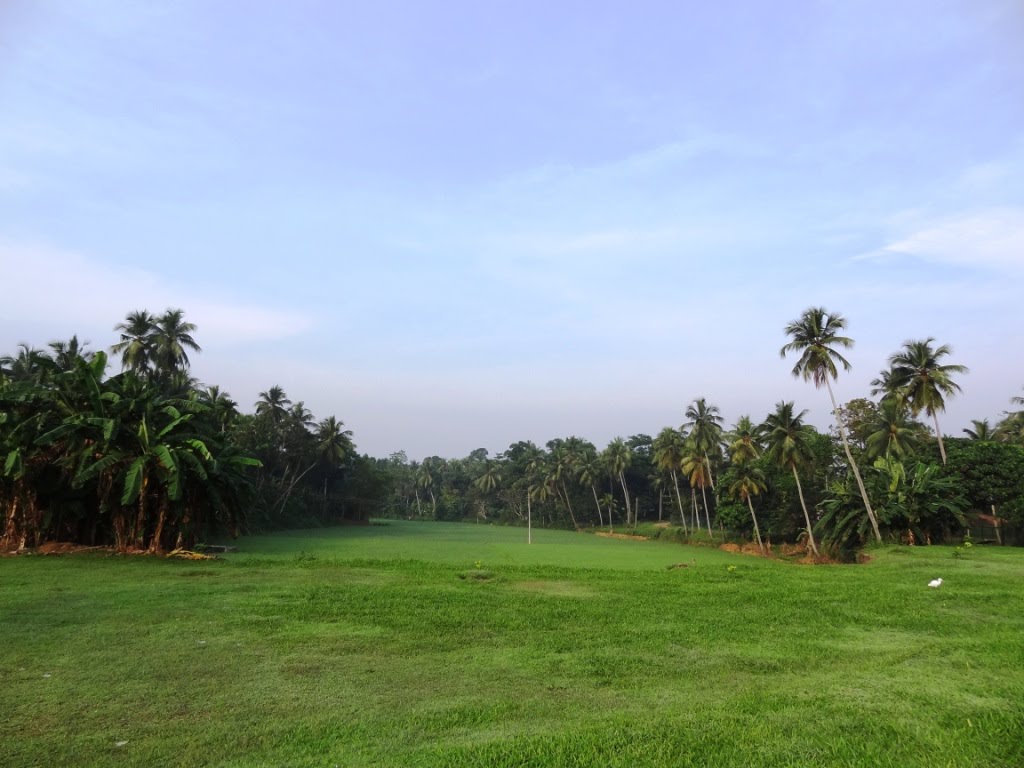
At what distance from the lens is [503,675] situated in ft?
25.0

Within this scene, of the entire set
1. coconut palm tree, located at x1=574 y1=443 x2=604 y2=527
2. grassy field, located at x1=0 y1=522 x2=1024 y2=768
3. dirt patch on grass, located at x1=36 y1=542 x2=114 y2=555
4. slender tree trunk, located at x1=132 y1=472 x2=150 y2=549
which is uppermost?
coconut palm tree, located at x1=574 y1=443 x2=604 y2=527

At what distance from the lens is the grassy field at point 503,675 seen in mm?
5211

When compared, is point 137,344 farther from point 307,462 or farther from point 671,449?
point 671,449

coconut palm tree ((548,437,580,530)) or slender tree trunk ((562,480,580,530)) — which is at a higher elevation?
coconut palm tree ((548,437,580,530))

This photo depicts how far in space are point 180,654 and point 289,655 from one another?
4.59 feet

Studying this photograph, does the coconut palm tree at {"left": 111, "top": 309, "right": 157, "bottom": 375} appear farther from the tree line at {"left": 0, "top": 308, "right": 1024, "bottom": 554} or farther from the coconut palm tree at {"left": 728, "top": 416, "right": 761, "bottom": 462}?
the coconut palm tree at {"left": 728, "top": 416, "right": 761, "bottom": 462}

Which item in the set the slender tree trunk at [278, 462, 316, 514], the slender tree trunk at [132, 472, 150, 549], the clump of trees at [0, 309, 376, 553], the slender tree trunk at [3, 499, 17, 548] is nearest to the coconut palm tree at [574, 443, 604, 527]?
the slender tree trunk at [278, 462, 316, 514]

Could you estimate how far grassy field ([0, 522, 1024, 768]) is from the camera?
5211 millimetres

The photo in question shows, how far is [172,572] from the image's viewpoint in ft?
57.2

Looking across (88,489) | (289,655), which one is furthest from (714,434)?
(289,655)

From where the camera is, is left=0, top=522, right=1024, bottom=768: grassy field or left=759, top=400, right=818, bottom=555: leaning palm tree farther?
left=759, top=400, right=818, bottom=555: leaning palm tree

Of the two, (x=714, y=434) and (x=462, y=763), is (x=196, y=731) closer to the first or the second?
(x=462, y=763)

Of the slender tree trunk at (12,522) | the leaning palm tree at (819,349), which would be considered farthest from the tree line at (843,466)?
the slender tree trunk at (12,522)

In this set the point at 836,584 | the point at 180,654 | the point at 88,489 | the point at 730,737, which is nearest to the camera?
the point at 730,737
